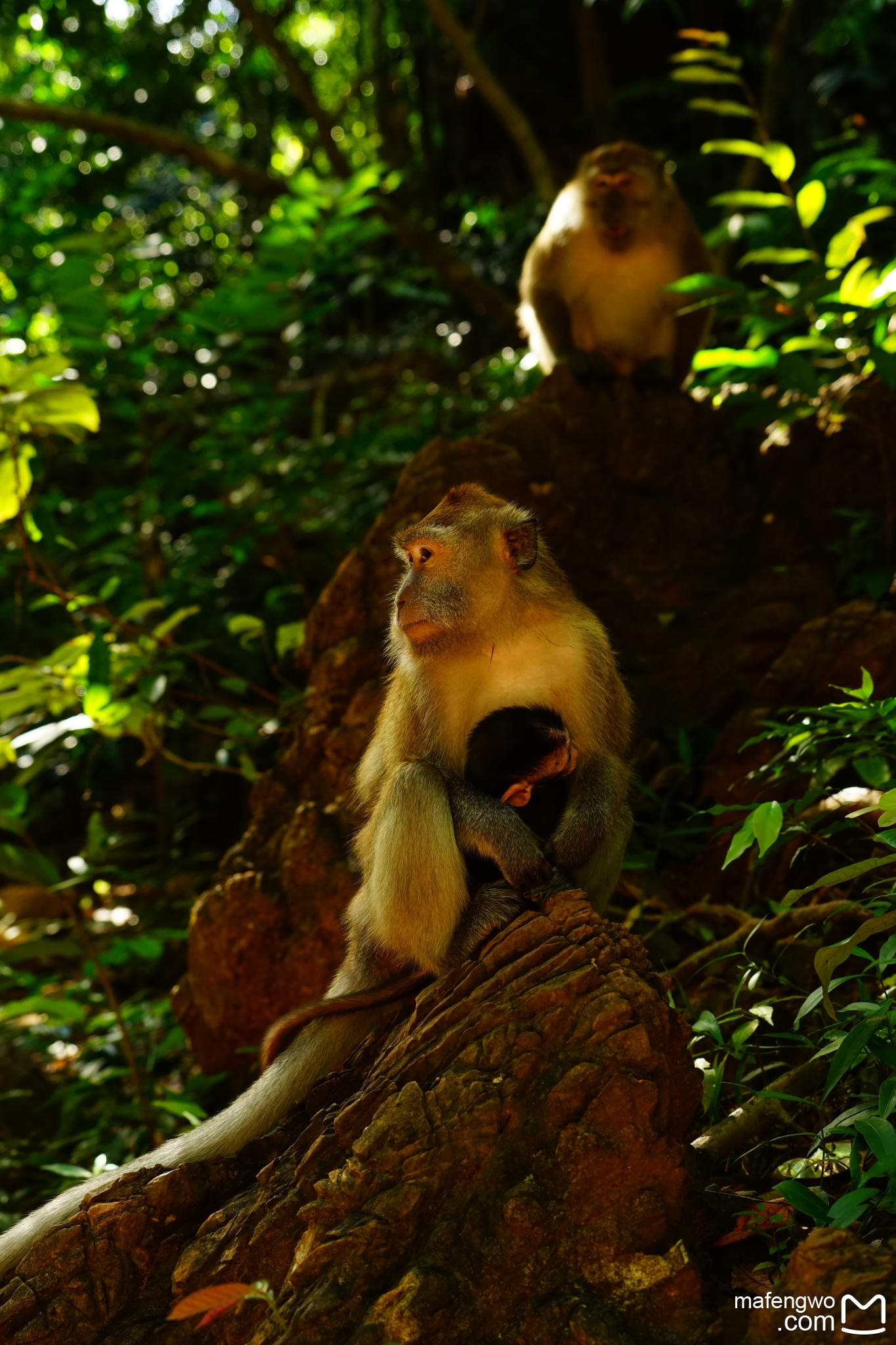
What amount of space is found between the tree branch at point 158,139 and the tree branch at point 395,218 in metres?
0.49

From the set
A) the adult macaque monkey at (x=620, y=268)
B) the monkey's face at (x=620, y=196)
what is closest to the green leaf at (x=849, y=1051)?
the adult macaque monkey at (x=620, y=268)

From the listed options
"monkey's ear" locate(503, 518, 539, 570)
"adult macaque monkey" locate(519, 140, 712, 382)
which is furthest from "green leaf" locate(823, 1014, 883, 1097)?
"adult macaque monkey" locate(519, 140, 712, 382)

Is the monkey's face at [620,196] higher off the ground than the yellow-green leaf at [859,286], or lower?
higher

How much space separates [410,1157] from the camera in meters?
2.46

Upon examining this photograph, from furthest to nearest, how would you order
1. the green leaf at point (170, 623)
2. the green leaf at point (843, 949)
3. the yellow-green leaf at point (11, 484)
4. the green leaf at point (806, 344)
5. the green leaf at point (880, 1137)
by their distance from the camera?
the green leaf at point (170, 623)
the green leaf at point (806, 344)
the yellow-green leaf at point (11, 484)
the green leaf at point (843, 949)
the green leaf at point (880, 1137)

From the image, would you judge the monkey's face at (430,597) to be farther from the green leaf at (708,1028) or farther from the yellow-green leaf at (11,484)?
the yellow-green leaf at (11,484)

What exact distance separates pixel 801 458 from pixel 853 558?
0.79m

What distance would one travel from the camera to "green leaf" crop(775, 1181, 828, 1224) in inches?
90.8

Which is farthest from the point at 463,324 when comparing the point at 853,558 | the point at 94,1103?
the point at 94,1103

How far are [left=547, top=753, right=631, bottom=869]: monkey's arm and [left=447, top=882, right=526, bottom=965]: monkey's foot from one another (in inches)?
8.1

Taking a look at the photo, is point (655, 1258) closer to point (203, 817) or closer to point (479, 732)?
point (479, 732)

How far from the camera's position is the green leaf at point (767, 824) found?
2729 mm

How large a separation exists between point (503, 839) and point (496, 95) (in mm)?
6488

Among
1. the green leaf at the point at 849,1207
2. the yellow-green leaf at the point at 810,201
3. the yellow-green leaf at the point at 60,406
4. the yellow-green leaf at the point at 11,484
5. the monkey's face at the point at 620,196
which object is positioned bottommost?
the green leaf at the point at 849,1207
